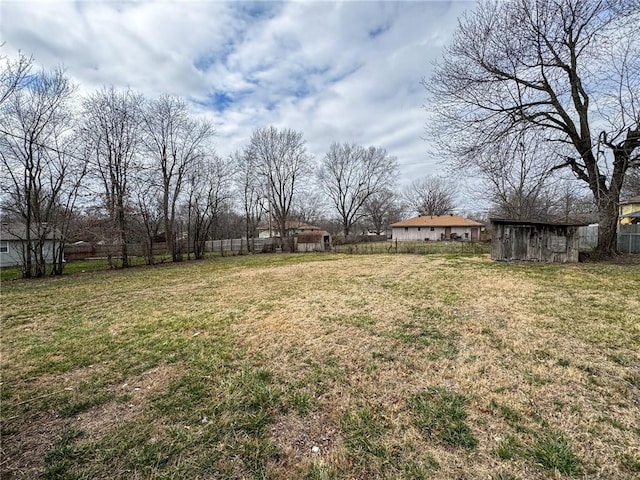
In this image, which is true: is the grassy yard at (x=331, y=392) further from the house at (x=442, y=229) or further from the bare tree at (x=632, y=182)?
the house at (x=442, y=229)

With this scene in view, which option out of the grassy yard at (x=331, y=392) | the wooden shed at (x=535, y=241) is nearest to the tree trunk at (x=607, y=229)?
the wooden shed at (x=535, y=241)

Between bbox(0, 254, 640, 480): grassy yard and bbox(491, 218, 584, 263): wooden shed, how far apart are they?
6618mm

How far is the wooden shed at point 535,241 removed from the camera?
11.2 metres

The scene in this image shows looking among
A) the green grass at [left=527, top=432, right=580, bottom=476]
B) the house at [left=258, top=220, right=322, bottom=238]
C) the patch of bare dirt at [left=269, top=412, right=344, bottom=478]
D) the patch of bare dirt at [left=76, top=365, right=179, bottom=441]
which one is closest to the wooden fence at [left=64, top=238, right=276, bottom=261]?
the house at [left=258, top=220, right=322, bottom=238]

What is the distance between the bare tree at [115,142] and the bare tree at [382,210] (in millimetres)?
30040

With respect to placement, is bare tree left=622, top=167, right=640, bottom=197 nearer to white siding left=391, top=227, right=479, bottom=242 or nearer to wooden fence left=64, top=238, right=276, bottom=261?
wooden fence left=64, top=238, right=276, bottom=261

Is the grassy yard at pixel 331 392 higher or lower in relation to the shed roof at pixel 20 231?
lower

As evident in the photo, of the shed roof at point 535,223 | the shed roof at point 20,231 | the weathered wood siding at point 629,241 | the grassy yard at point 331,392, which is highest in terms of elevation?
the shed roof at point 20,231

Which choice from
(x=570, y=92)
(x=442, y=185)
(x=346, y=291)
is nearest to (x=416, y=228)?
(x=442, y=185)

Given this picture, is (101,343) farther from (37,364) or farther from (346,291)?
(346,291)

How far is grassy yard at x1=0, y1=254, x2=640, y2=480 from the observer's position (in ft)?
5.87

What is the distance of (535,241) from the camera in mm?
11469

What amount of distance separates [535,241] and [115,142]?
66.4 ft

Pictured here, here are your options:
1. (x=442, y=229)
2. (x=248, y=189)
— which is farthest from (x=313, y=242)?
(x=442, y=229)
